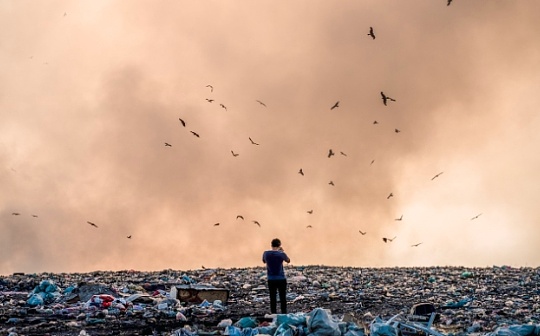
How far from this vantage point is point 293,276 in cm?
1845

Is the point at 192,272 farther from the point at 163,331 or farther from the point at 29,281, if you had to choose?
the point at 163,331

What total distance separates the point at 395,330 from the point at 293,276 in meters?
10.8

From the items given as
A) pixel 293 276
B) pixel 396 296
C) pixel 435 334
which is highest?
pixel 293 276

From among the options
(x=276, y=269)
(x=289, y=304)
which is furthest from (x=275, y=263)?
(x=289, y=304)

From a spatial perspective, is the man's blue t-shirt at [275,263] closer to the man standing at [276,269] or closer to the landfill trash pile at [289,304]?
the man standing at [276,269]

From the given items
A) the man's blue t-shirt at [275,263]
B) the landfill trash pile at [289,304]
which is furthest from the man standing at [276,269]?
the landfill trash pile at [289,304]

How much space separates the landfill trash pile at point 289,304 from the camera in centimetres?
862

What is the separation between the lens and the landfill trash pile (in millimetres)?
8625

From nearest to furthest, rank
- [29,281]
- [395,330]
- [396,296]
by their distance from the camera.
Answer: [395,330]
[396,296]
[29,281]

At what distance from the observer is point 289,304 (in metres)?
13.4

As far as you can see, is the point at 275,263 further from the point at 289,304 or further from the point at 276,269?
the point at 289,304

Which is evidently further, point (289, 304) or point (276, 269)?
point (289, 304)

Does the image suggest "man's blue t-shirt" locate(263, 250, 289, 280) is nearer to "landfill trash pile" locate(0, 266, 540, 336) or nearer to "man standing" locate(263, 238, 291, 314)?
"man standing" locate(263, 238, 291, 314)

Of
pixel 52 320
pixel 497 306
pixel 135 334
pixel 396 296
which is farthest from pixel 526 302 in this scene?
pixel 52 320
